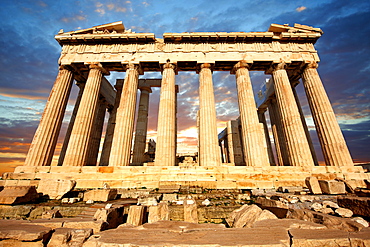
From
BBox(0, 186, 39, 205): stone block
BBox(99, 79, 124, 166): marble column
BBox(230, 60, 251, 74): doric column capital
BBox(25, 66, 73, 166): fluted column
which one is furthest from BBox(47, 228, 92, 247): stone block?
BBox(230, 60, 251, 74): doric column capital

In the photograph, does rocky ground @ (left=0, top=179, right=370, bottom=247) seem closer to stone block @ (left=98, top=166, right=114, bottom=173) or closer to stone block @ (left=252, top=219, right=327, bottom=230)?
stone block @ (left=252, top=219, right=327, bottom=230)

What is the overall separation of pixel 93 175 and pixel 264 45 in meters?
19.0

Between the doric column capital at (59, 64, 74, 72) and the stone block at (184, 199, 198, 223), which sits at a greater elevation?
the doric column capital at (59, 64, 74, 72)

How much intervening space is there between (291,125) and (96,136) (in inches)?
782

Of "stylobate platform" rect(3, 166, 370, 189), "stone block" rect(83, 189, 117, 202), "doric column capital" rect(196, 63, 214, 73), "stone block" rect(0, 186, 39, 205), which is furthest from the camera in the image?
"doric column capital" rect(196, 63, 214, 73)

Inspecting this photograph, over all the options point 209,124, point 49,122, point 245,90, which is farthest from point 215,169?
point 49,122

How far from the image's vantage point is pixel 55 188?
725cm

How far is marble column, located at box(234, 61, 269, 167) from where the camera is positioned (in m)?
11.8

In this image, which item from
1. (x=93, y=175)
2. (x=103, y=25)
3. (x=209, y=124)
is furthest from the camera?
(x=103, y=25)

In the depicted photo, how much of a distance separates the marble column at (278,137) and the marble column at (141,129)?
1512 centimetres

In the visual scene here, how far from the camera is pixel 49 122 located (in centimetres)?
1280

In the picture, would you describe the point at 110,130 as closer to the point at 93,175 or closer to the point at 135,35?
the point at 93,175

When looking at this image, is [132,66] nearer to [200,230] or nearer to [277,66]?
[277,66]

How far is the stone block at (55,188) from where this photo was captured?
7130 millimetres
